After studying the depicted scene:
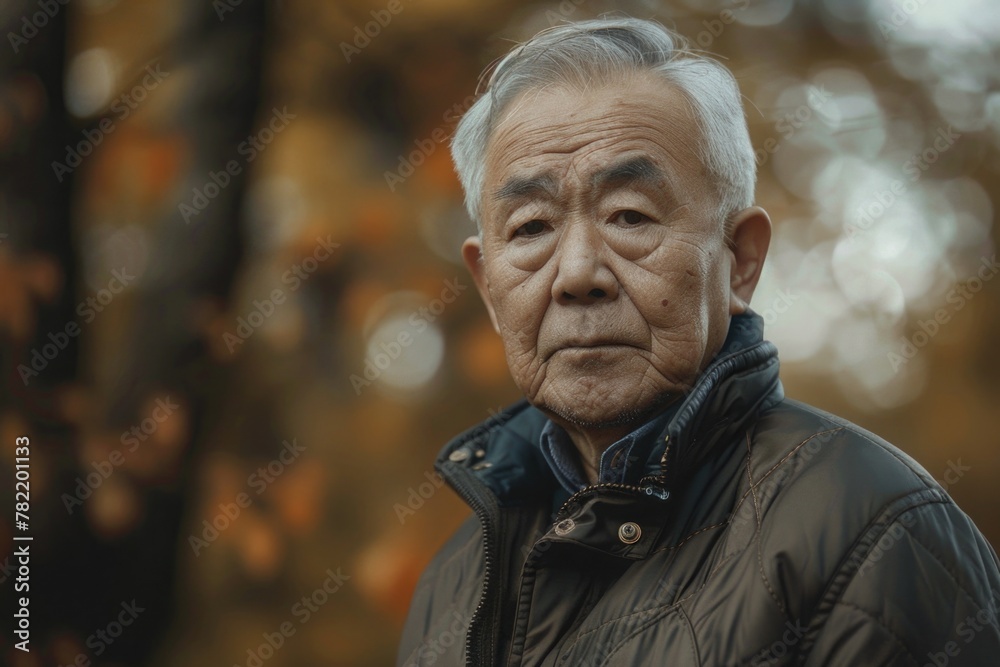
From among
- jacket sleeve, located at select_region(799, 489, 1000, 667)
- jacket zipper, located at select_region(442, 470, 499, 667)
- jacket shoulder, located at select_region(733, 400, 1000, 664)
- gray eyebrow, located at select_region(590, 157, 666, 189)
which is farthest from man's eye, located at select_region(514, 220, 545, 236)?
jacket sleeve, located at select_region(799, 489, 1000, 667)

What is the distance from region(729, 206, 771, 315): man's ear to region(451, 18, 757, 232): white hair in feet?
0.11

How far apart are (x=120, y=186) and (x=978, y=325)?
17.9 feet

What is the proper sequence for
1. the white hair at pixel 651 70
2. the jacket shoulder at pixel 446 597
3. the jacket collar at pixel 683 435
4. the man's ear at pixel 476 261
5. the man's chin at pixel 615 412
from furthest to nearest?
the man's ear at pixel 476 261 < the jacket shoulder at pixel 446 597 < the white hair at pixel 651 70 < the man's chin at pixel 615 412 < the jacket collar at pixel 683 435

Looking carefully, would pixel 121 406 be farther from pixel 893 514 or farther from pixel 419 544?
pixel 419 544

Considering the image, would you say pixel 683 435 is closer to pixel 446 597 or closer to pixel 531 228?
pixel 531 228

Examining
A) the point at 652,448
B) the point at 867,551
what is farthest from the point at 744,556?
the point at 652,448

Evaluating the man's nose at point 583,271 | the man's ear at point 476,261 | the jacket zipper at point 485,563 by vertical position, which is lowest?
the jacket zipper at point 485,563

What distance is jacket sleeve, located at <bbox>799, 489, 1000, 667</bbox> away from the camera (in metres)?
1.31

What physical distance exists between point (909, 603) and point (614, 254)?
0.81 m

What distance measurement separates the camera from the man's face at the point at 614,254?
1.78 m

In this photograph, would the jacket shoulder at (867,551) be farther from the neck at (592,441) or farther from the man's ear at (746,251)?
the man's ear at (746,251)

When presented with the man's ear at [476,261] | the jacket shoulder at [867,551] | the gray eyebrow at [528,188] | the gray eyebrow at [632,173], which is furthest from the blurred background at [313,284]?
the jacket shoulder at [867,551]

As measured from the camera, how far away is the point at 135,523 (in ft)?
8.08

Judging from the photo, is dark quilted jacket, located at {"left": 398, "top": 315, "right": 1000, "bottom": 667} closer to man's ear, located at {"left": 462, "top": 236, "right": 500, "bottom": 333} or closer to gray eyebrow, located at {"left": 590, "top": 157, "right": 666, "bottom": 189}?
gray eyebrow, located at {"left": 590, "top": 157, "right": 666, "bottom": 189}
